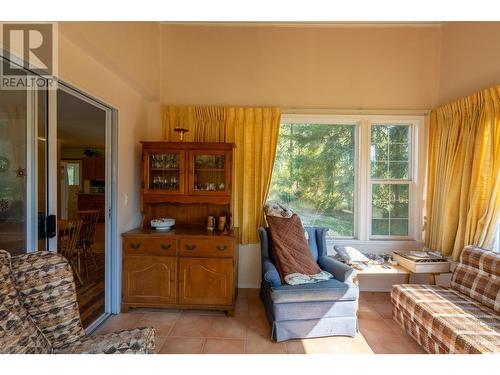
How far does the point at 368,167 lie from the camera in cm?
300

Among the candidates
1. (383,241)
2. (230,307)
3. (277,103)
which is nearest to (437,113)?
(383,241)

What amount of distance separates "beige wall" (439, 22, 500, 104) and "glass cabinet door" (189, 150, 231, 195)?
2594 mm

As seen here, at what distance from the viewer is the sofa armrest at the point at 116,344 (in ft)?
4.04

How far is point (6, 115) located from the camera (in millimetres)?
1520

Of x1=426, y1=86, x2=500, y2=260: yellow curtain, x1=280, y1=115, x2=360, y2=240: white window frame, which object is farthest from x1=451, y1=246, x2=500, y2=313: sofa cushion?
x1=280, y1=115, x2=360, y2=240: white window frame

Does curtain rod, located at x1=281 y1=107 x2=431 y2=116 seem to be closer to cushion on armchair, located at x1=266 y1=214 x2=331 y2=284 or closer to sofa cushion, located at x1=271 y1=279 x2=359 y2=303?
cushion on armchair, located at x1=266 y1=214 x2=331 y2=284

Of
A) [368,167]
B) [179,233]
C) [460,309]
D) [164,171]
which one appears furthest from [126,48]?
[460,309]

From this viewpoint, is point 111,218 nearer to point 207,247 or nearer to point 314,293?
point 207,247

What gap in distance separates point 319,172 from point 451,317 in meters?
1.84

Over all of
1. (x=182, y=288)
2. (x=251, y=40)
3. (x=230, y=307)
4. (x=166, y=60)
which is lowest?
(x=230, y=307)

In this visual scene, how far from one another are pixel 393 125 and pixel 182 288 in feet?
10.0

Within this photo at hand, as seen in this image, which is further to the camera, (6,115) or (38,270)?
(6,115)
